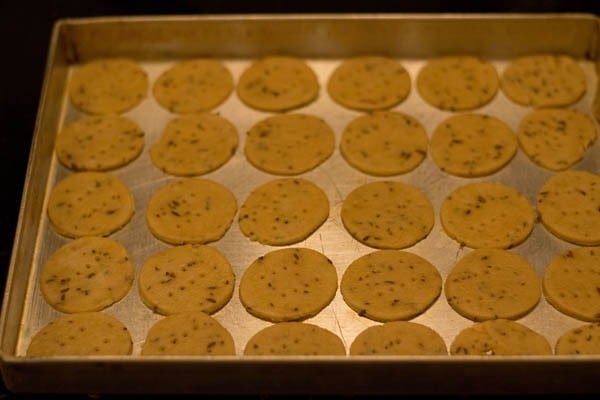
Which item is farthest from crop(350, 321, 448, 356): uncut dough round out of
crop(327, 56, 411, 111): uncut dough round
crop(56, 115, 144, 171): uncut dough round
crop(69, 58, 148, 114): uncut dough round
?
crop(69, 58, 148, 114): uncut dough round

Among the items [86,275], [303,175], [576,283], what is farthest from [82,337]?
[576,283]

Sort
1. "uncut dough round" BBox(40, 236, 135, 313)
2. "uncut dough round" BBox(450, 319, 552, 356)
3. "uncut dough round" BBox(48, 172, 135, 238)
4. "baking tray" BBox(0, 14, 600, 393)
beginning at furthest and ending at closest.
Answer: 1. "uncut dough round" BBox(48, 172, 135, 238)
2. "uncut dough round" BBox(40, 236, 135, 313)
3. "uncut dough round" BBox(450, 319, 552, 356)
4. "baking tray" BBox(0, 14, 600, 393)

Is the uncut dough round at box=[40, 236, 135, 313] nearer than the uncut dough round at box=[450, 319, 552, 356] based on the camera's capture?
No

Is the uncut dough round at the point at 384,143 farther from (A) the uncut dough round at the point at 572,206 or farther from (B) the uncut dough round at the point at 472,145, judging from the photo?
(A) the uncut dough round at the point at 572,206

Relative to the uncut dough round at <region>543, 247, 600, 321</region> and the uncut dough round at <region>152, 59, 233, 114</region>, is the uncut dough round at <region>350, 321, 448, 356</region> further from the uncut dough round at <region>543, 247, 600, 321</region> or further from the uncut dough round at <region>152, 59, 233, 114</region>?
the uncut dough round at <region>152, 59, 233, 114</region>

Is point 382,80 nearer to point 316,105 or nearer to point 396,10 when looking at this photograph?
point 316,105

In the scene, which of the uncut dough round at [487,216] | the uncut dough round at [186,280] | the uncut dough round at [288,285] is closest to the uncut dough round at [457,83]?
the uncut dough round at [487,216]
